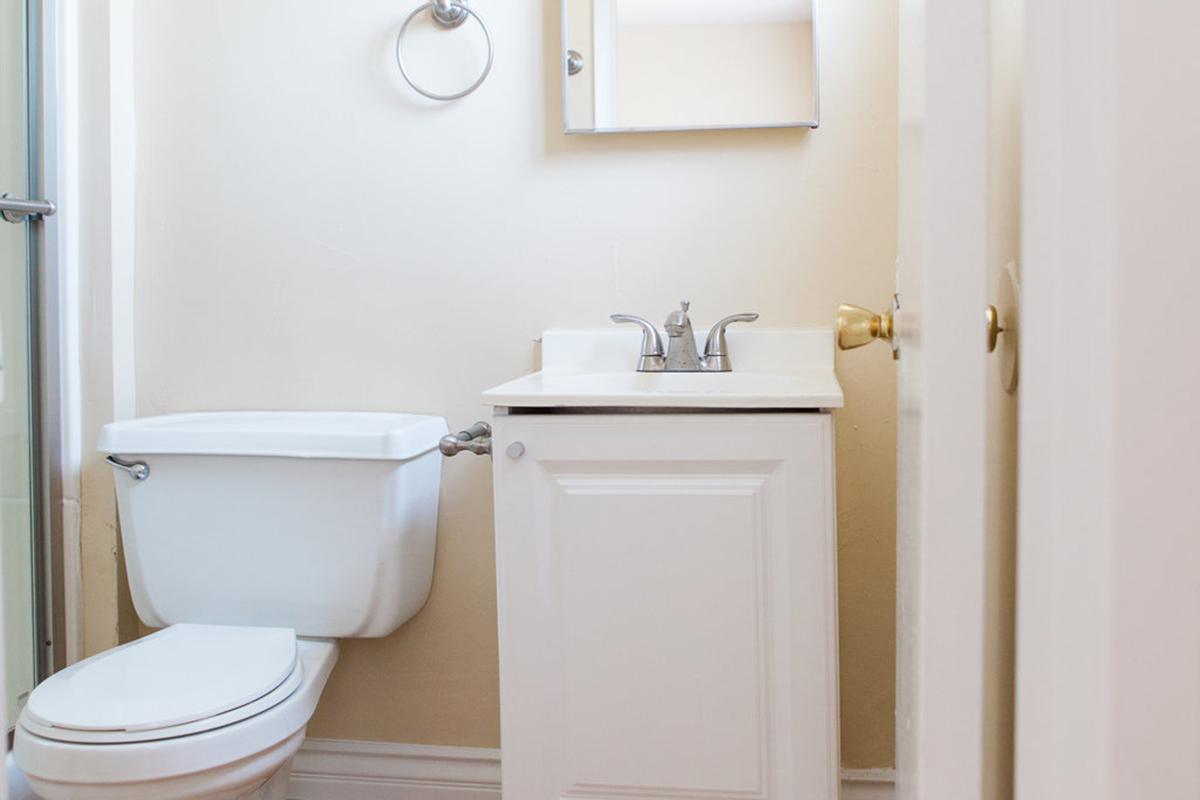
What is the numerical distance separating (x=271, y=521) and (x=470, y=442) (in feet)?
1.05

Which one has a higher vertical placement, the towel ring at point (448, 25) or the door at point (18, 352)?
the towel ring at point (448, 25)

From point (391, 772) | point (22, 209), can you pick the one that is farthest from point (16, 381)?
point (391, 772)

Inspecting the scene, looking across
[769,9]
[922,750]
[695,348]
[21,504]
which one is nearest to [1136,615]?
[922,750]

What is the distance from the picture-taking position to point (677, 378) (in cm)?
150

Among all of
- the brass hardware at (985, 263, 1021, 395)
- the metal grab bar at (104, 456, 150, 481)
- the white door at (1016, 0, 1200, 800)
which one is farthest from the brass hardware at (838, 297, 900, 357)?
the metal grab bar at (104, 456, 150, 481)

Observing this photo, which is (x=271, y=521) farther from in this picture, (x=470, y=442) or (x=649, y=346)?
(x=649, y=346)

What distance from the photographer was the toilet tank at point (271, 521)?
147 centimetres

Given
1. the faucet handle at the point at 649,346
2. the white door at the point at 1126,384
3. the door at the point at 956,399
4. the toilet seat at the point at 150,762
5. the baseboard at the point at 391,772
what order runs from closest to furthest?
the white door at the point at 1126,384 < the door at the point at 956,399 < the toilet seat at the point at 150,762 < the faucet handle at the point at 649,346 < the baseboard at the point at 391,772

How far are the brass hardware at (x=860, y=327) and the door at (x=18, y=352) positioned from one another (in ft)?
4.53

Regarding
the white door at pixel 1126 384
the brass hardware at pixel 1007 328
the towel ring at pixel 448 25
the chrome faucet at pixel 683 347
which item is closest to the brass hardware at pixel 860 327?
the brass hardware at pixel 1007 328

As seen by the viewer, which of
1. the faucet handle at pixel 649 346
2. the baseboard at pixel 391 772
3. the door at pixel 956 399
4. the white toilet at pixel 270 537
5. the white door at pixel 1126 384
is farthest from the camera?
the baseboard at pixel 391 772

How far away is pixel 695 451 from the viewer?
123cm

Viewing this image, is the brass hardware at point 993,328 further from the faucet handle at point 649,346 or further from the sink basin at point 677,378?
the faucet handle at point 649,346

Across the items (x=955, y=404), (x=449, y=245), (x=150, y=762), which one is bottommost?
(x=150, y=762)
